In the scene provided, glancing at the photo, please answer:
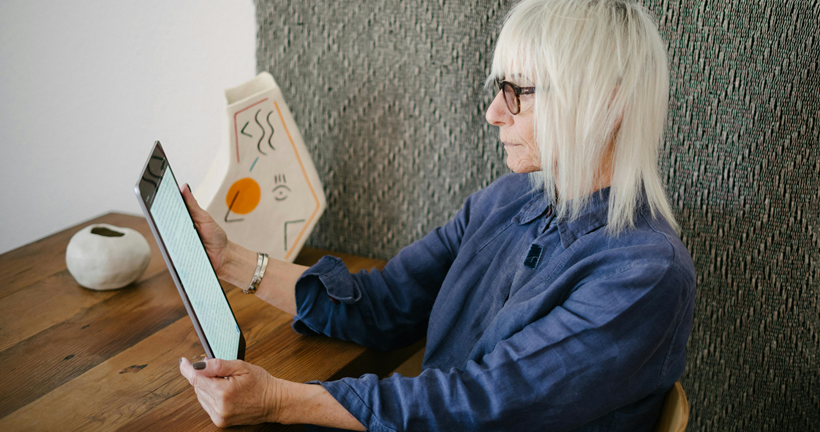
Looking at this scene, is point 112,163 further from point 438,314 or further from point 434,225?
point 438,314

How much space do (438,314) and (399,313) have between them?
113 mm

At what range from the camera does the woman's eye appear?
1283 millimetres

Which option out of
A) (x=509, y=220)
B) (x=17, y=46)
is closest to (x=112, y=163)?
(x=17, y=46)

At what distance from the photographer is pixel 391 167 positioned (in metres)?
1.36

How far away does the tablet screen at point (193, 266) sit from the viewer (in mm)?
722

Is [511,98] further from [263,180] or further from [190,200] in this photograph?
[263,180]

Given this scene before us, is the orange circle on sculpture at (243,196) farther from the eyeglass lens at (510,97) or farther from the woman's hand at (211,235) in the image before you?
the eyeglass lens at (510,97)

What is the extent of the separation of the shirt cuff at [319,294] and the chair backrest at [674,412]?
1.72 feet

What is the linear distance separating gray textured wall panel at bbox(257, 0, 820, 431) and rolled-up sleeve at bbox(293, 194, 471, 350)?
243 millimetres

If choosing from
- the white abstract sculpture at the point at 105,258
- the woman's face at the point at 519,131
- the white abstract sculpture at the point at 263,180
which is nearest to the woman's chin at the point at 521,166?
the woman's face at the point at 519,131

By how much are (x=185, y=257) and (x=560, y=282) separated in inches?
20.2

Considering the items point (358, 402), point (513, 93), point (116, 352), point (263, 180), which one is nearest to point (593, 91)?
point (513, 93)

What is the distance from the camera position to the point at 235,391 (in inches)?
29.3

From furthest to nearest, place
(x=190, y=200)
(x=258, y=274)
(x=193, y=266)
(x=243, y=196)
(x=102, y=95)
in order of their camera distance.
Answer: (x=102, y=95)
(x=243, y=196)
(x=258, y=274)
(x=190, y=200)
(x=193, y=266)
